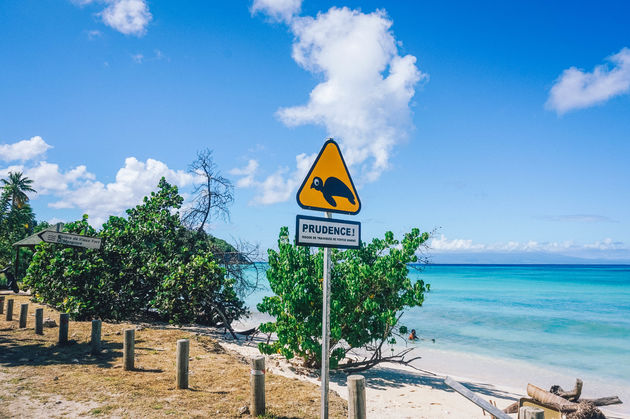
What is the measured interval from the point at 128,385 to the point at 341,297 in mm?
4800

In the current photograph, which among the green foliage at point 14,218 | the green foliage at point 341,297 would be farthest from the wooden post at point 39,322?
the green foliage at point 14,218

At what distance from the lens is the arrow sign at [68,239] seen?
10211 millimetres

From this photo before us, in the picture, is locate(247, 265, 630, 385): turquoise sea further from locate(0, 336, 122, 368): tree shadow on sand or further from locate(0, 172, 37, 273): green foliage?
locate(0, 172, 37, 273): green foliage

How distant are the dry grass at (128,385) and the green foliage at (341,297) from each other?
1.49m

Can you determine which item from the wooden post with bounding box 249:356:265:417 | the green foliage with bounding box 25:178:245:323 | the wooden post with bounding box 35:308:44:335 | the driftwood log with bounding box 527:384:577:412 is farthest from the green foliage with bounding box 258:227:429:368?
the wooden post with bounding box 35:308:44:335

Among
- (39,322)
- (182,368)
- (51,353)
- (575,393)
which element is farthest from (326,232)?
(39,322)

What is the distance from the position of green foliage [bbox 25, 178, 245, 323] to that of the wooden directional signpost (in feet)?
29.9

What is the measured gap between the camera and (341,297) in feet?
30.8

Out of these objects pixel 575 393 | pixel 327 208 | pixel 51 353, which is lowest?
pixel 575 393

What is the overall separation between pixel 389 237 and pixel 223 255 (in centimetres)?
823

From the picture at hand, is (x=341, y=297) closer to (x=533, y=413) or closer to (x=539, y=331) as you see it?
(x=533, y=413)

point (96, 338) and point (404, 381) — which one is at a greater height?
point (96, 338)

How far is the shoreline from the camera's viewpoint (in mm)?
8227

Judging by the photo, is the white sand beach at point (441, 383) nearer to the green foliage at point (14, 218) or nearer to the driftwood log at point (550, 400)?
the driftwood log at point (550, 400)
